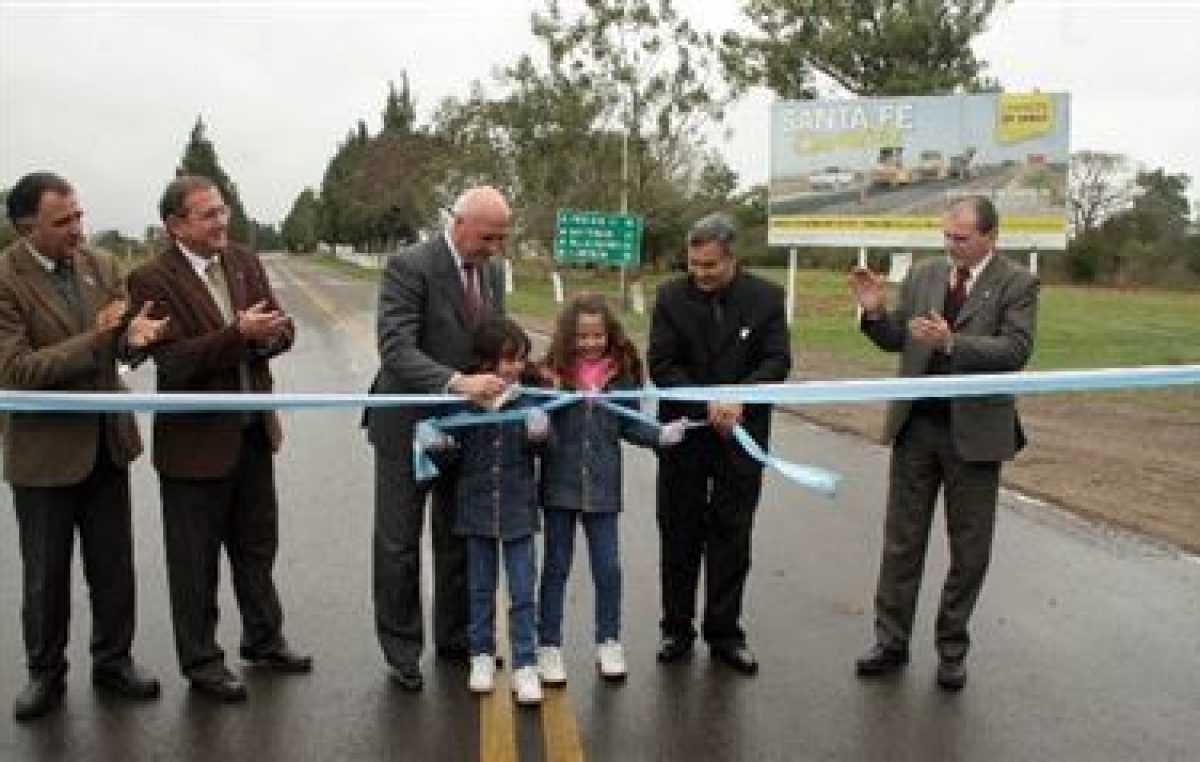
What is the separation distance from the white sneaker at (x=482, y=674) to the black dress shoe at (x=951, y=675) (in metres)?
1.95

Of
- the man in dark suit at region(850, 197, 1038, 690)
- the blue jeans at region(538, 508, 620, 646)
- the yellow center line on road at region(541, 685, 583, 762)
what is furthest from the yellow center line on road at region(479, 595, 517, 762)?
the man in dark suit at region(850, 197, 1038, 690)

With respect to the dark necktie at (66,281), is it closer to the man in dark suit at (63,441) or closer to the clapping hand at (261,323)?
the man in dark suit at (63,441)

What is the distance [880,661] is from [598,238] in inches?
998

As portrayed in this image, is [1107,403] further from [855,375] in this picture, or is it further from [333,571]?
[333,571]

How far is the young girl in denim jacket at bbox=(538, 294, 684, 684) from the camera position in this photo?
230 inches

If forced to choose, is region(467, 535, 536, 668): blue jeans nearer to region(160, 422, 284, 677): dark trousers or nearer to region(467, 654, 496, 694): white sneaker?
region(467, 654, 496, 694): white sneaker

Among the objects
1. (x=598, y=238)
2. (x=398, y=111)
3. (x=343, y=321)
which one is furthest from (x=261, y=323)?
(x=398, y=111)

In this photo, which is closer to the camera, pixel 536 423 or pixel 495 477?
pixel 536 423

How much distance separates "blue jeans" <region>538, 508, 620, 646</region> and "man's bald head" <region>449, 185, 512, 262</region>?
3.85 feet

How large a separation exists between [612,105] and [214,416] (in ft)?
105

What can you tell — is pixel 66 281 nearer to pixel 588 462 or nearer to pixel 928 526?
pixel 588 462

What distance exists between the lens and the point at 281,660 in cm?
601

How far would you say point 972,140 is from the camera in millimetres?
29438

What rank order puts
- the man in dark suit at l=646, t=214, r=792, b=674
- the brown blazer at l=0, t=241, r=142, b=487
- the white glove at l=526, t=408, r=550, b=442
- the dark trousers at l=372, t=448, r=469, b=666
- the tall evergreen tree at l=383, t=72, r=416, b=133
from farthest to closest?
the tall evergreen tree at l=383, t=72, r=416, b=133, the man in dark suit at l=646, t=214, r=792, b=674, the dark trousers at l=372, t=448, r=469, b=666, the white glove at l=526, t=408, r=550, b=442, the brown blazer at l=0, t=241, r=142, b=487
